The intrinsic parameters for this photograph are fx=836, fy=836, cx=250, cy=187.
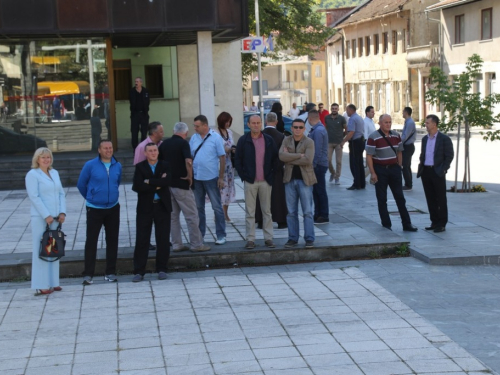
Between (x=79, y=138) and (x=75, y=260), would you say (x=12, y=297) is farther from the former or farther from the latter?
(x=79, y=138)

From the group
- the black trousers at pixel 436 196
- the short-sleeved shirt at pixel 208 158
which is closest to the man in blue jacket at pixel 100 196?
the short-sleeved shirt at pixel 208 158

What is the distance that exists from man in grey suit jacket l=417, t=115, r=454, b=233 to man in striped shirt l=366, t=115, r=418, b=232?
0.37m

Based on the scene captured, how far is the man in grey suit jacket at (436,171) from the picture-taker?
1215 centimetres

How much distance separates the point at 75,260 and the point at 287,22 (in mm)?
29468

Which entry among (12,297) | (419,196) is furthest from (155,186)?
(419,196)

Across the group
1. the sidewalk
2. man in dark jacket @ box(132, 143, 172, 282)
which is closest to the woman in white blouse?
man in dark jacket @ box(132, 143, 172, 282)

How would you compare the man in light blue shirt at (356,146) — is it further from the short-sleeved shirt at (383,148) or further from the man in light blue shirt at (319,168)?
the short-sleeved shirt at (383,148)

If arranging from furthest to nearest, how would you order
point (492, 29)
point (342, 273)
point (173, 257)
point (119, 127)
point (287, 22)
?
point (492, 29)
point (287, 22)
point (119, 127)
point (173, 257)
point (342, 273)

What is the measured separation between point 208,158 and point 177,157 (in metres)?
0.69

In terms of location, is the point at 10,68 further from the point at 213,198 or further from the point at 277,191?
the point at 213,198

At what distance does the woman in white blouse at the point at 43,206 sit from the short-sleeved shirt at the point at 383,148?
4905 millimetres

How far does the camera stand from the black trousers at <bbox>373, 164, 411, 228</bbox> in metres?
12.3

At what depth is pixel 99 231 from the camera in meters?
9.91

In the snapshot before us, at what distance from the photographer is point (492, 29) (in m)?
44.1
